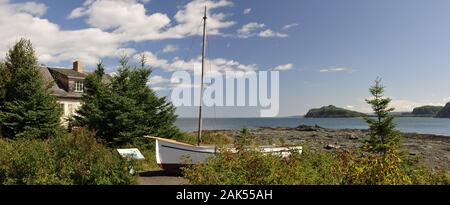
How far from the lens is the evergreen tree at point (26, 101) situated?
94.3 ft

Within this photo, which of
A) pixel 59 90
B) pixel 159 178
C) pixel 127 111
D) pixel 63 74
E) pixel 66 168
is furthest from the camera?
pixel 63 74

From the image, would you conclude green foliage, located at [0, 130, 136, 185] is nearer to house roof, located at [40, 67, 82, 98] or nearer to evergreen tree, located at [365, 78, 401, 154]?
evergreen tree, located at [365, 78, 401, 154]

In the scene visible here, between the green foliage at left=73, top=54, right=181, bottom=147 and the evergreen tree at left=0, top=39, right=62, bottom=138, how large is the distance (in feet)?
9.59

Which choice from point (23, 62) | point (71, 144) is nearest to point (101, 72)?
point (23, 62)

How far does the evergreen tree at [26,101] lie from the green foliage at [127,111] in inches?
115

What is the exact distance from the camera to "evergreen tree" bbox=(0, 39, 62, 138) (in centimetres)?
2873

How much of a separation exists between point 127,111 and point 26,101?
755 centimetres

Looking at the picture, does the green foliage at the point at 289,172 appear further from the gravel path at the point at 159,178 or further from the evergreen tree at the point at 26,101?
the evergreen tree at the point at 26,101

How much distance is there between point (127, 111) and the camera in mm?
29422

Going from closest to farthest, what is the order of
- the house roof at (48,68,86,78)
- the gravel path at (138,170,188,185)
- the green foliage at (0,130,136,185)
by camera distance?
the green foliage at (0,130,136,185) → the gravel path at (138,170,188,185) → the house roof at (48,68,86,78)

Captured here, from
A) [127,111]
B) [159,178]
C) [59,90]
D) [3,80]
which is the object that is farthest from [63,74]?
[159,178]

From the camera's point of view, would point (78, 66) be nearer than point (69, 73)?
No

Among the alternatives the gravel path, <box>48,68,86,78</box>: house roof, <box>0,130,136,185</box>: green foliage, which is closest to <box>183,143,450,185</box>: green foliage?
<box>0,130,136,185</box>: green foliage

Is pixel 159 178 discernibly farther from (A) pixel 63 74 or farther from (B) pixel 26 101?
(A) pixel 63 74
